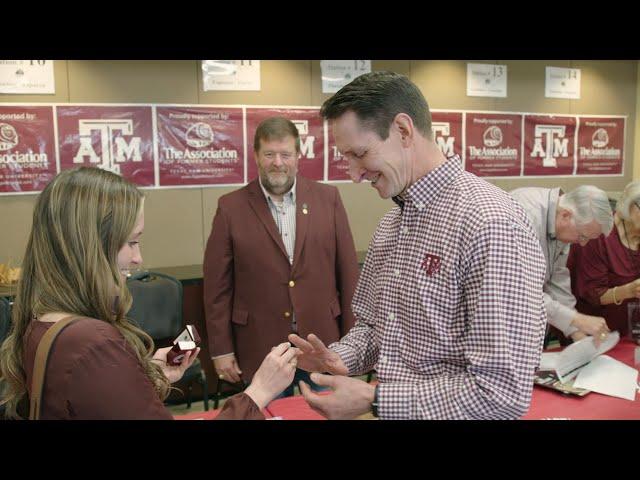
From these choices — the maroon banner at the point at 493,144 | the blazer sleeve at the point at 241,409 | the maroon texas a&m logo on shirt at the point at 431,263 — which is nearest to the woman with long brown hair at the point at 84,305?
the blazer sleeve at the point at 241,409

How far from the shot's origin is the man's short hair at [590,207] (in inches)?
102

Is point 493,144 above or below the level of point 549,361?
above

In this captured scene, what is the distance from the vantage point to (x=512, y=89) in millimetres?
6168

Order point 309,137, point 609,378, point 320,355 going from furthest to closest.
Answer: point 309,137
point 609,378
point 320,355

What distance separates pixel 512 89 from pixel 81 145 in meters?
4.52

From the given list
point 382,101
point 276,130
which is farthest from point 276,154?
point 382,101

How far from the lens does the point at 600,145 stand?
22.2 ft

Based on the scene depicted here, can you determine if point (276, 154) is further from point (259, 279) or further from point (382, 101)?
point (382, 101)

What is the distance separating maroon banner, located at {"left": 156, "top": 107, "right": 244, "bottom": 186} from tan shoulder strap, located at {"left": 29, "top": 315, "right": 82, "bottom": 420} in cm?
373

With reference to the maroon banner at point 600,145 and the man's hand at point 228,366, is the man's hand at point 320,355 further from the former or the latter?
the maroon banner at point 600,145

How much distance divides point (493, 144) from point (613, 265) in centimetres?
343

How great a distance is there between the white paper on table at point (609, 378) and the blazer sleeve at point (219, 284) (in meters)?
1.70

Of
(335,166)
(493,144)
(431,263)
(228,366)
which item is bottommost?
(228,366)

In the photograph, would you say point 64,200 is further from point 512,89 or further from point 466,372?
point 512,89
